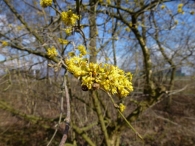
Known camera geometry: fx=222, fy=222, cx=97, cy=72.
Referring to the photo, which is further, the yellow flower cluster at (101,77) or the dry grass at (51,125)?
the dry grass at (51,125)

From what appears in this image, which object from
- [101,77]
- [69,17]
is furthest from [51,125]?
[101,77]

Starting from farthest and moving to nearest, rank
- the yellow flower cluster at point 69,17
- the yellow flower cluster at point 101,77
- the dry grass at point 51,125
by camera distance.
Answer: the dry grass at point 51,125 → the yellow flower cluster at point 69,17 → the yellow flower cluster at point 101,77

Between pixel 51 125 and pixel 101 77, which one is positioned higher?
pixel 101 77

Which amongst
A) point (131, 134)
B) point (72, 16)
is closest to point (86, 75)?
point (72, 16)

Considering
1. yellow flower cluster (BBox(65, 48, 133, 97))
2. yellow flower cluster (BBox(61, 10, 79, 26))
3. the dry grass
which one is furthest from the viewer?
the dry grass

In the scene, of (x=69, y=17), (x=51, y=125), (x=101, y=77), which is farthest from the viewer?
(x=51, y=125)

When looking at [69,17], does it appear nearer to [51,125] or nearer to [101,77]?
[101,77]

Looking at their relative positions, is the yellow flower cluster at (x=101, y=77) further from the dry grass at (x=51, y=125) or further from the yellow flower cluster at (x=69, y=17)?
the dry grass at (x=51, y=125)

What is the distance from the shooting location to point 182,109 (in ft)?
29.8

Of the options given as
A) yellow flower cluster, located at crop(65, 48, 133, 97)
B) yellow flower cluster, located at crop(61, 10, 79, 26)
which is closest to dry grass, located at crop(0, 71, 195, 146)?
yellow flower cluster, located at crop(61, 10, 79, 26)

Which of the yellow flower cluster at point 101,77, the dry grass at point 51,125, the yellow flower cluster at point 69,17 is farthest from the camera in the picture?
the dry grass at point 51,125

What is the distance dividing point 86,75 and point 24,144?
18.4 ft

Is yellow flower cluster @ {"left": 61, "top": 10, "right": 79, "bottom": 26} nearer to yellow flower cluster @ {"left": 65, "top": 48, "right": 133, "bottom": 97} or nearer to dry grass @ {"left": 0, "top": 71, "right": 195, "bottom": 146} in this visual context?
yellow flower cluster @ {"left": 65, "top": 48, "right": 133, "bottom": 97}

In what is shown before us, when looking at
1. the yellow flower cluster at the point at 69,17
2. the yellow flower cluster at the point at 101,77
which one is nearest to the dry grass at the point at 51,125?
the yellow flower cluster at the point at 69,17
